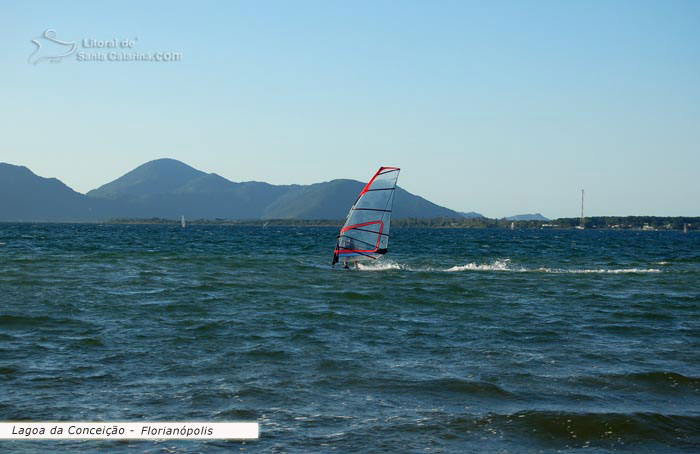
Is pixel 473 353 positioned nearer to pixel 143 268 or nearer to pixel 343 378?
pixel 343 378

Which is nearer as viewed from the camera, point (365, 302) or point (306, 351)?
point (306, 351)

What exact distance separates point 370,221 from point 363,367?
830 inches

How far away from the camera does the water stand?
8562mm

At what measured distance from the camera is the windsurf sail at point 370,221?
32.1m

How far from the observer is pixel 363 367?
11.7 metres

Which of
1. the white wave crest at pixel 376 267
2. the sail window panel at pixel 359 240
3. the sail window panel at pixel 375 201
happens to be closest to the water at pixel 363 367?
the sail window panel at pixel 375 201

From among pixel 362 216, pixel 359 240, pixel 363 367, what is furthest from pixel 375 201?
pixel 363 367

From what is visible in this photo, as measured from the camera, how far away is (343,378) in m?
11.0

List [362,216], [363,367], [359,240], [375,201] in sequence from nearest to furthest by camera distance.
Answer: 1. [363,367]
2. [375,201]
3. [362,216]
4. [359,240]

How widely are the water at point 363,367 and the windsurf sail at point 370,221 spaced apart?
919 centimetres

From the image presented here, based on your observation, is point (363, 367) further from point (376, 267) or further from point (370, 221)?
point (376, 267)

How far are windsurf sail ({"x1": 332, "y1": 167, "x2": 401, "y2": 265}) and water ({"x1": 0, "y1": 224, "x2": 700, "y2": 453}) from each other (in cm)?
919

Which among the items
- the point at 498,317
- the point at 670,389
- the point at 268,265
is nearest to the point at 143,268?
the point at 268,265

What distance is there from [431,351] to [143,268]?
24.0 meters
